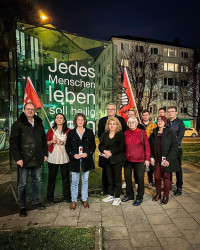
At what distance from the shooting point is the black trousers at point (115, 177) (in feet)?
14.9

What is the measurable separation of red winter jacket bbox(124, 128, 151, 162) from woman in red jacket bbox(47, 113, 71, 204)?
4.96 feet

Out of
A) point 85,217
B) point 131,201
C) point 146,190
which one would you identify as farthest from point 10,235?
point 146,190

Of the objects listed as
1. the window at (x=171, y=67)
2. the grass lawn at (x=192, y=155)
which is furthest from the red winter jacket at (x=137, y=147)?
the window at (x=171, y=67)

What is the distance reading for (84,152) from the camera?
4359 mm

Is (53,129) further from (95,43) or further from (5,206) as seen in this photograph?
(95,43)

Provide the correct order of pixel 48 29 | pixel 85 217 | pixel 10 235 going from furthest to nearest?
→ pixel 48 29
pixel 85 217
pixel 10 235

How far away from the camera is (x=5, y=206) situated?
4602mm

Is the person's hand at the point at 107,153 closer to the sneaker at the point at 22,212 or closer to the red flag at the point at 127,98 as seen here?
the red flag at the point at 127,98

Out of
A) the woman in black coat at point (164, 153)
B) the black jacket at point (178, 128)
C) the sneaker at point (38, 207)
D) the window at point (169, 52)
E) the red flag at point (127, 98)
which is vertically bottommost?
the sneaker at point (38, 207)

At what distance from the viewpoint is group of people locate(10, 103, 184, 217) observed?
4168 mm

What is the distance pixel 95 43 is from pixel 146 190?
4638mm

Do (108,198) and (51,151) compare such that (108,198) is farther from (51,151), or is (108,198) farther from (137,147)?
(51,151)

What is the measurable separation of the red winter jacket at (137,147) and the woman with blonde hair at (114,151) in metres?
0.19

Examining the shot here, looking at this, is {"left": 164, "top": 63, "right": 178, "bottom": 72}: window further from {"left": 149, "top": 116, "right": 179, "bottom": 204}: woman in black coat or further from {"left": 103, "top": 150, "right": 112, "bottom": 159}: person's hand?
{"left": 103, "top": 150, "right": 112, "bottom": 159}: person's hand
